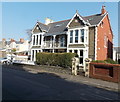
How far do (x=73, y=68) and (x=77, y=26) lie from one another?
7778 mm

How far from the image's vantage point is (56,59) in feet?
60.5

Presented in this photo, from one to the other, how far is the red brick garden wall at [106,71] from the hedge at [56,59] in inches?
145

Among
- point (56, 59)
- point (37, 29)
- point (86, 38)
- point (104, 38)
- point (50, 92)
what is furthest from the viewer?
point (37, 29)

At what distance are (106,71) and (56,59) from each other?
7960 mm

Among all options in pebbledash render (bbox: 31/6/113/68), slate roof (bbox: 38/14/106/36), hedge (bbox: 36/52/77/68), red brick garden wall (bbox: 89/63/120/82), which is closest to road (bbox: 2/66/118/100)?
red brick garden wall (bbox: 89/63/120/82)

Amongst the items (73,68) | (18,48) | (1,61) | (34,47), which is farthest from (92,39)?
(18,48)

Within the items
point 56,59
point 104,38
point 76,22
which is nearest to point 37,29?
point 76,22

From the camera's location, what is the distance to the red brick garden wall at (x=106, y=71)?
11641 mm

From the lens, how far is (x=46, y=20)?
3278 centimetres

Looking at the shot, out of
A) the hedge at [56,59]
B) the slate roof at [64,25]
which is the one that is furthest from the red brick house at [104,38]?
the hedge at [56,59]

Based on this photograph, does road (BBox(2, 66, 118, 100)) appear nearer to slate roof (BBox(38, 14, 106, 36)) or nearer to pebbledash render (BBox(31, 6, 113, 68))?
pebbledash render (BBox(31, 6, 113, 68))

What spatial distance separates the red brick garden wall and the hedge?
368cm

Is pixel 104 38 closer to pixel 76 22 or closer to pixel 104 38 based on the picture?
pixel 104 38

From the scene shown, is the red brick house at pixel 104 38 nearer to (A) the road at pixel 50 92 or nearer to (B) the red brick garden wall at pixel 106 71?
(B) the red brick garden wall at pixel 106 71
